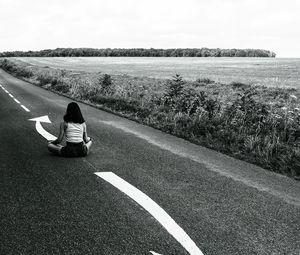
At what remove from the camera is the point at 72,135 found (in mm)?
7812

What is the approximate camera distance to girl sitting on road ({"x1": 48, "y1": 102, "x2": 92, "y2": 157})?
7746 mm

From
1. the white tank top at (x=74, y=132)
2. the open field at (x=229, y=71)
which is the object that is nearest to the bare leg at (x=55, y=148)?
the white tank top at (x=74, y=132)

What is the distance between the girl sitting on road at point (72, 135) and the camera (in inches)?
305

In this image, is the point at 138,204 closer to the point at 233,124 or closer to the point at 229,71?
the point at 233,124

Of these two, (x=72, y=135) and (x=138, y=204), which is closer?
(x=138, y=204)

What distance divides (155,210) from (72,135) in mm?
3237

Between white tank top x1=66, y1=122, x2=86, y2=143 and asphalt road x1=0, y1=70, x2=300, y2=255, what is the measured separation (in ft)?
1.36

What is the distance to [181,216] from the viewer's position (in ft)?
16.4

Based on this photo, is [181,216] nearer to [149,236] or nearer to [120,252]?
[149,236]

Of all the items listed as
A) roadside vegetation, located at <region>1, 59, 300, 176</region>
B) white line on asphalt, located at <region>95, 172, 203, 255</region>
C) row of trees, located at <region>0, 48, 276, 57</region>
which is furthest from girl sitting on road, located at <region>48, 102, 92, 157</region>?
row of trees, located at <region>0, 48, 276, 57</region>

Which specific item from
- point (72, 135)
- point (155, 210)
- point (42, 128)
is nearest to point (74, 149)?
point (72, 135)

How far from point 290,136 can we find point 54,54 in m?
151

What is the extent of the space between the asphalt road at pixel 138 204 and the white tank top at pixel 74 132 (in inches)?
16.3

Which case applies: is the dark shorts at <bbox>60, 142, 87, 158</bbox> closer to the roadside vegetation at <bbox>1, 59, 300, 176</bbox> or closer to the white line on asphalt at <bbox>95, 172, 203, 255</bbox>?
the white line on asphalt at <bbox>95, 172, 203, 255</bbox>
